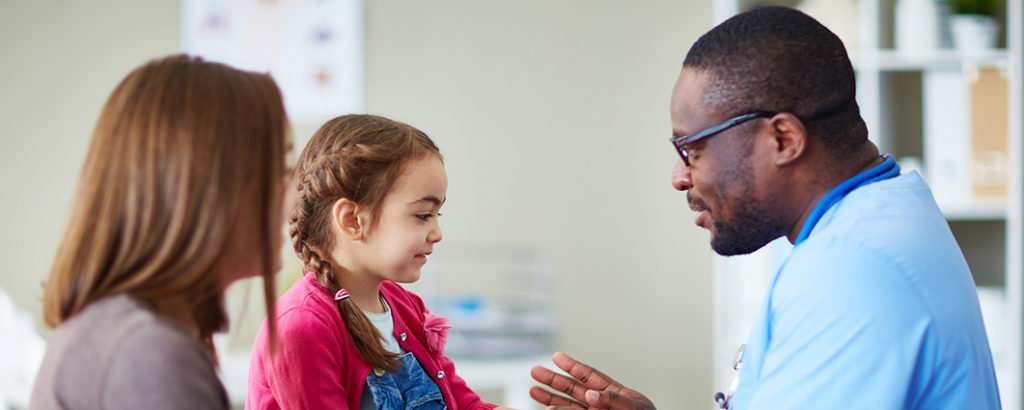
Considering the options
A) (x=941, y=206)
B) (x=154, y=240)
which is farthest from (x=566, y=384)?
(x=941, y=206)

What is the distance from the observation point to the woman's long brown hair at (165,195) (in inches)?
34.7

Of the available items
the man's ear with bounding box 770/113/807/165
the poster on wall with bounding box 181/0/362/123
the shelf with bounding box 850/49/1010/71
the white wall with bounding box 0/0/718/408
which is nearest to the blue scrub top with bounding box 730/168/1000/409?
the man's ear with bounding box 770/113/807/165

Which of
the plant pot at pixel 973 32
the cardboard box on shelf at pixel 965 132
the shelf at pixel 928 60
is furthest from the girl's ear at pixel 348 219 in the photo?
the plant pot at pixel 973 32

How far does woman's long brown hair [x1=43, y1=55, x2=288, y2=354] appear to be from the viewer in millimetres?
881

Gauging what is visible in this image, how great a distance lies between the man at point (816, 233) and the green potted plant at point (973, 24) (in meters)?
2.00

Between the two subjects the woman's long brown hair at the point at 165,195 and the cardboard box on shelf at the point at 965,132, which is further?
the cardboard box on shelf at the point at 965,132

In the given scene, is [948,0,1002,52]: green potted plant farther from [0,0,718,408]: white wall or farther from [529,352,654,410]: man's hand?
[529,352,654,410]: man's hand

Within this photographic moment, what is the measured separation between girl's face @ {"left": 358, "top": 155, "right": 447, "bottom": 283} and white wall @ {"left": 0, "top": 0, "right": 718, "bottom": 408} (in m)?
2.15

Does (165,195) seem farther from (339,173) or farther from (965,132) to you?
(965,132)

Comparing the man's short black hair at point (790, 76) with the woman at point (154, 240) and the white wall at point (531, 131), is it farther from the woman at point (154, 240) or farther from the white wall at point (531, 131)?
the white wall at point (531, 131)

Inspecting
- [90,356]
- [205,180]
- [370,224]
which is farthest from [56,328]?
[370,224]

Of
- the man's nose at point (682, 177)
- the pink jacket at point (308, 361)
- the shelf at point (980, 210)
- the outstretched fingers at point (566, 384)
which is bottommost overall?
the shelf at point (980, 210)

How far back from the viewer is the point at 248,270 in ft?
3.15

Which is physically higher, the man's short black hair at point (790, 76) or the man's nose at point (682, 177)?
the man's short black hair at point (790, 76)
